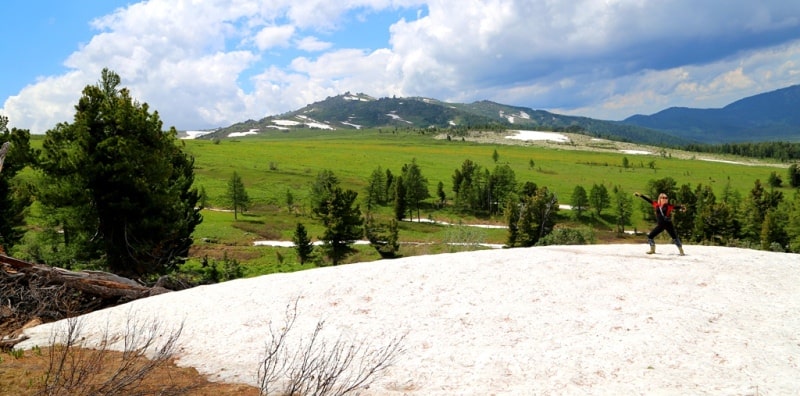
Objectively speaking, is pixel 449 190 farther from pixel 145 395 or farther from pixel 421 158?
pixel 145 395

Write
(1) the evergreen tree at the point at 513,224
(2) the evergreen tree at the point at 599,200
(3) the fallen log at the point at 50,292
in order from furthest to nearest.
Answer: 1. (2) the evergreen tree at the point at 599,200
2. (1) the evergreen tree at the point at 513,224
3. (3) the fallen log at the point at 50,292

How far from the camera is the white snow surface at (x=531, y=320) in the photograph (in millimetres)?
9961

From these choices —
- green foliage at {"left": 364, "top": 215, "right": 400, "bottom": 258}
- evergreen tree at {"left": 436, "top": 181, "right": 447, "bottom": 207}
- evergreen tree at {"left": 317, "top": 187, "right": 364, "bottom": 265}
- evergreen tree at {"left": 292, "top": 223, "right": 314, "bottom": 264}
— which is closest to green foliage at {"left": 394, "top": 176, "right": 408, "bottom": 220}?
evergreen tree at {"left": 436, "top": 181, "right": 447, "bottom": 207}

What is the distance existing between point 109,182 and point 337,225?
36.9 metres

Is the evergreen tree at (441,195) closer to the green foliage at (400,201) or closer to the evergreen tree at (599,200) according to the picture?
the green foliage at (400,201)

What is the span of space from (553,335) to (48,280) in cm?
1833

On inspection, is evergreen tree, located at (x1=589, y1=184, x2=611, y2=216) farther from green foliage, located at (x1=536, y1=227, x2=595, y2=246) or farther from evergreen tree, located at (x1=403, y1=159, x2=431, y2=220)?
evergreen tree, located at (x1=403, y1=159, x2=431, y2=220)

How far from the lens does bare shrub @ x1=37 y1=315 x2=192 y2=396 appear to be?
6902mm

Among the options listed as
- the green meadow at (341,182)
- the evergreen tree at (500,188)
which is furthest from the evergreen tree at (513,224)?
the evergreen tree at (500,188)

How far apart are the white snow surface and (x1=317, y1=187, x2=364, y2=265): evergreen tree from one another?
141 ft

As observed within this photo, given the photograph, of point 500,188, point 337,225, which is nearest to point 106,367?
point 337,225

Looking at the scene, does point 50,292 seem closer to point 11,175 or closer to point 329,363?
point 329,363

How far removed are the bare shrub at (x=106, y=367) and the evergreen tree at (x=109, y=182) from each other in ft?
44.7

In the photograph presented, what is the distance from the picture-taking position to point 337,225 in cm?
6078
